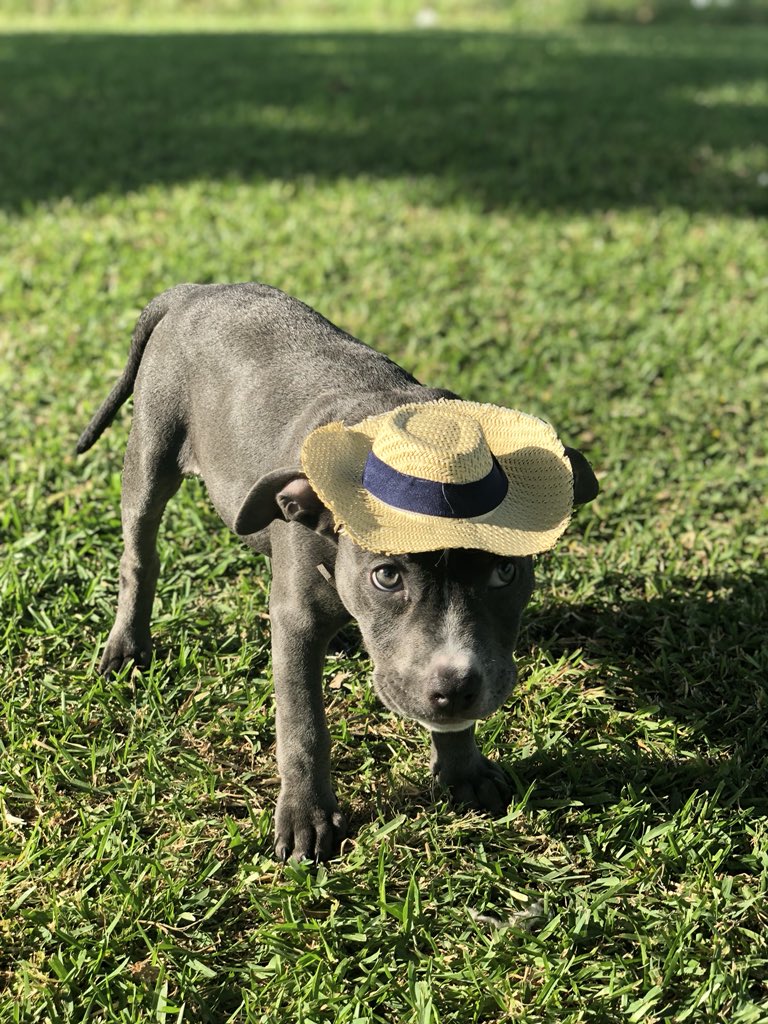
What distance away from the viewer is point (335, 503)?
7.64 ft

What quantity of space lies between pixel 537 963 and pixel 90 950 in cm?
110

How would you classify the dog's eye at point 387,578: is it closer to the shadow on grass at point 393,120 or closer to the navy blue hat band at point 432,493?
the navy blue hat band at point 432,493

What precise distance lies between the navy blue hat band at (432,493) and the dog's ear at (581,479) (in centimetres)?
34

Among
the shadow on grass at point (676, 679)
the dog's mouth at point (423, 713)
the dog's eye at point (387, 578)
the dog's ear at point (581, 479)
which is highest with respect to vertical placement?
the dog's ear at point (581, 479)

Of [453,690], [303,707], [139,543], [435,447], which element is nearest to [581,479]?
[435,447]

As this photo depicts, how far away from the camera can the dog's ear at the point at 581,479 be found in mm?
2611

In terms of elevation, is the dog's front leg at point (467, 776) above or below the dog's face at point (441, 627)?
below

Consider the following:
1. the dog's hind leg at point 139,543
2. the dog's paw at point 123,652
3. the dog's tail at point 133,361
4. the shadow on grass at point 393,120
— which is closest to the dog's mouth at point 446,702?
the dog's hind leg at point 139,543

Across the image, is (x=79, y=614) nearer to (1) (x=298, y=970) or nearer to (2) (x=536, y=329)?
(1) (x=298, y=970)

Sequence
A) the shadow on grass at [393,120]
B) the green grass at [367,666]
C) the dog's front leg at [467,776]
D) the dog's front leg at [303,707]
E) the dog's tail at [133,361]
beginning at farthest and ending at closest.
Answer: the shadow on grass at [393,120] → the dog's tail at [133,361] → the dog's front leg at [467,776] → the dog's front leg at [303,707] → the green grass at [367,666]

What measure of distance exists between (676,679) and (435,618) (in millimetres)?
1549

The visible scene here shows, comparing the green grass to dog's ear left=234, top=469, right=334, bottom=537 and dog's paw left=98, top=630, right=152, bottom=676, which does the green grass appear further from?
dog's ear left=234, top=469, right=334, bottom=537

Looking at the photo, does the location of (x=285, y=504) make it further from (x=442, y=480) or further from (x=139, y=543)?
(x=139, y=543)

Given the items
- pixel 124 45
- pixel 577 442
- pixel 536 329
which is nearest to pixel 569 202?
pixel 536 329
